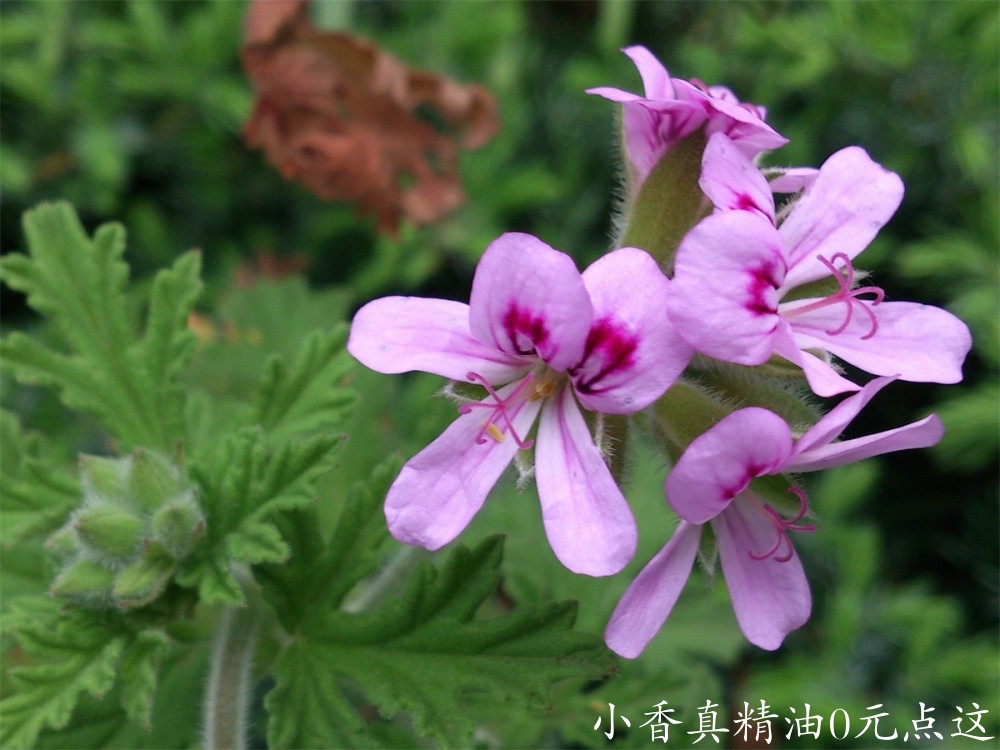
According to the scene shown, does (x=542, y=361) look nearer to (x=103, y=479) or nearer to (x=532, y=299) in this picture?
(x=532, y=299)

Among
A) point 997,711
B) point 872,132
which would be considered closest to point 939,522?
point 997,711

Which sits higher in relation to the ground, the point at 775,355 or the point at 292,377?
the point at 775,355

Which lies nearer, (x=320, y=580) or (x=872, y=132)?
(x=320, y=580)

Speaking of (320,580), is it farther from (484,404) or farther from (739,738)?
(739,738)

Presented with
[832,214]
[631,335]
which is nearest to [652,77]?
[832,214]

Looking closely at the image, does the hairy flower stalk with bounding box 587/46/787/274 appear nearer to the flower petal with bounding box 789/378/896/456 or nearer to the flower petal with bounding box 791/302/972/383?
the flower petal with bounding box 791/302/972/383

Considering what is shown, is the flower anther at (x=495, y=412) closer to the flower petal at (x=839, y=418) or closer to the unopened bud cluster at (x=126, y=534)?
the flower petal at (x=839, y=418)
